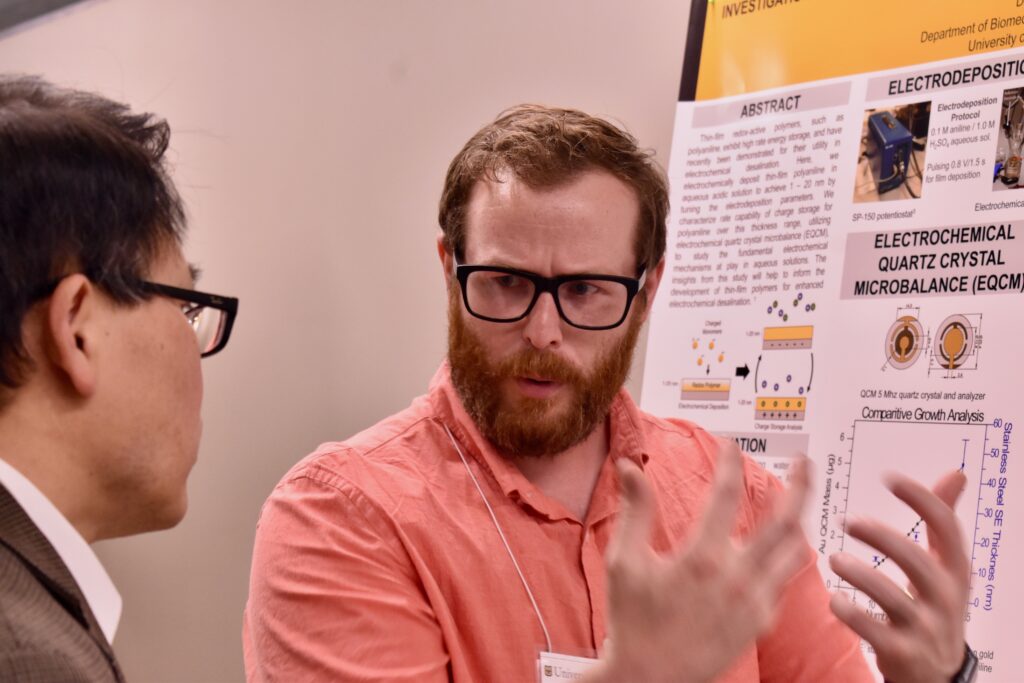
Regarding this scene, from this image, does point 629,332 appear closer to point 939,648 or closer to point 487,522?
point 487,522

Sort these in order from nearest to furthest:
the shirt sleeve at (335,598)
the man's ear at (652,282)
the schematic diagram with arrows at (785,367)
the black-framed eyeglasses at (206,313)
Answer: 1. the black-framed eyeglasses at (206,313)
2. the shirt sleeve at (335,598)
3. the man's ear at (652,282)
4. the schematic diagram with arrows at (785,367)

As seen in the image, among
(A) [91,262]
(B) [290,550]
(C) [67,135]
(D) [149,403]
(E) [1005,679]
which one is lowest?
(E) [1005,679]

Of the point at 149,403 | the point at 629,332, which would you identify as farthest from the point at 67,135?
the point at 629,332

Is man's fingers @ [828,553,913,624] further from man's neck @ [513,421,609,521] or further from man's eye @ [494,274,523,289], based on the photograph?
man's eye @ [494,274,523,289]

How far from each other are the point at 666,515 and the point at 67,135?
115cm

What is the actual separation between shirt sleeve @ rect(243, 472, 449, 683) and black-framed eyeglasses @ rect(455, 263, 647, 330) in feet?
A: 1.29

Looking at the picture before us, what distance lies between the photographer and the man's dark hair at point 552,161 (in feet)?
5.90

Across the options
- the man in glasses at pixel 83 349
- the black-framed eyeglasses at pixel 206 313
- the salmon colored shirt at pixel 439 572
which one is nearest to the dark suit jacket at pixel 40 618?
the man in glasses at pixel 83 349

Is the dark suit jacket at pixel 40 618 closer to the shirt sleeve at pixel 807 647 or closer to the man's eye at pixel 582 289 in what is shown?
the man's eye at pixel 582 289

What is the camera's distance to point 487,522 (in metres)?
1.66

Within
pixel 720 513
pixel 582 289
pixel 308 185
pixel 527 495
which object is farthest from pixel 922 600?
pixel 308 185

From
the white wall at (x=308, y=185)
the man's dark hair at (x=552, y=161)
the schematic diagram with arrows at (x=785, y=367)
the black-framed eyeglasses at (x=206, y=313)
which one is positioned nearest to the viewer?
the black-framed eyeglasses at (x=206, y=313)

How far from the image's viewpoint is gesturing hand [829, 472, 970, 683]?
124cm

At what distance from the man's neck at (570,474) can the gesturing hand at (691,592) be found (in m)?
0.70
